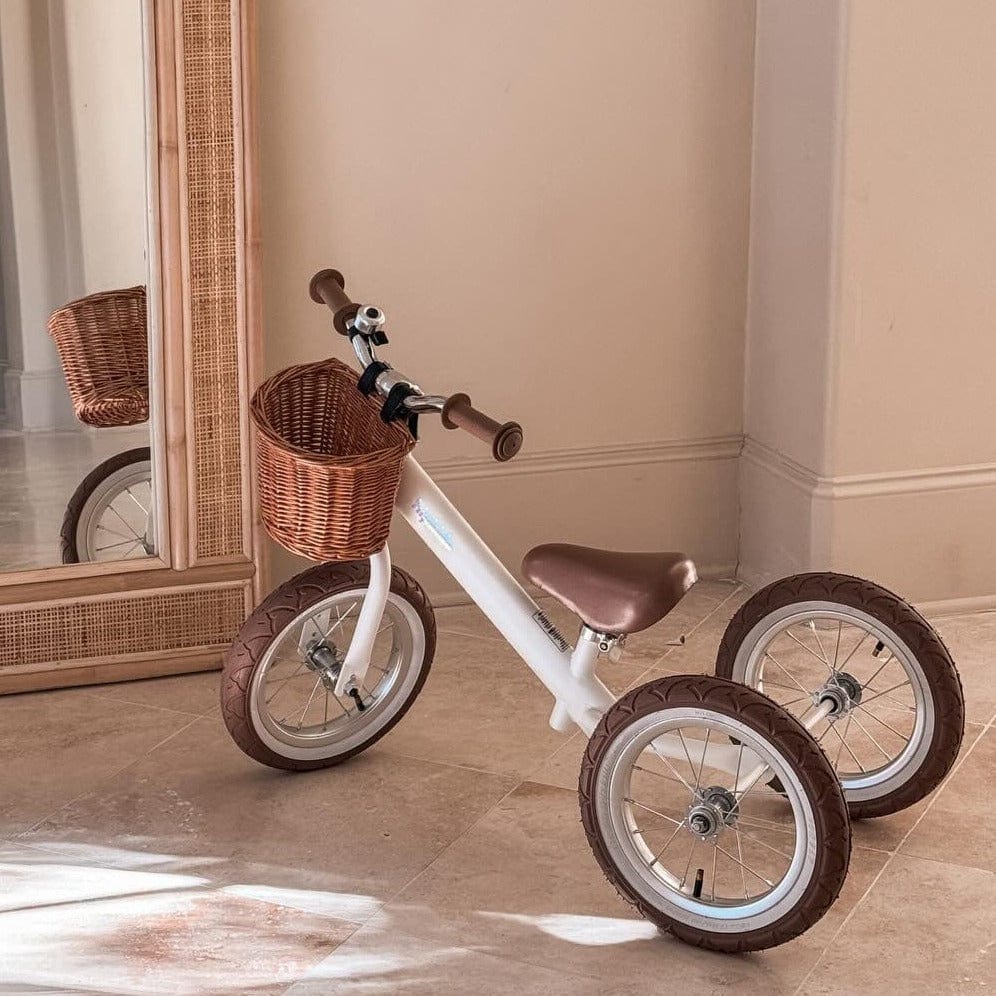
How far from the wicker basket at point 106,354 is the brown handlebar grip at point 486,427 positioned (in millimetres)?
998

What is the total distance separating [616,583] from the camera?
2320mm

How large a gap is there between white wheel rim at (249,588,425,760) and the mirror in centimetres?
52

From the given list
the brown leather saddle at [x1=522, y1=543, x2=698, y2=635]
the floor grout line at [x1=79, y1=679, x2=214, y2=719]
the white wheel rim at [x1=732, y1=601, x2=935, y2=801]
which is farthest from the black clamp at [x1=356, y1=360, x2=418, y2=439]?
the floor grout line at [x1=79, y1=679, x2=214, y2=719]

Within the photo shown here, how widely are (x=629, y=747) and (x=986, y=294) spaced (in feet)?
5.72

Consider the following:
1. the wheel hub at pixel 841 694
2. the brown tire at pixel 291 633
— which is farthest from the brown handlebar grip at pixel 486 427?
the wheel hub at pixel 841 694

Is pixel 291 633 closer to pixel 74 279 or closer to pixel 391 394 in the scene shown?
pixel 391 394

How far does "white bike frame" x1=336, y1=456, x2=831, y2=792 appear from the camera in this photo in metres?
2.47

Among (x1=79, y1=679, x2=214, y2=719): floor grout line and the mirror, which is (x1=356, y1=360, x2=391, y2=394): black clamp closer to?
the mirror

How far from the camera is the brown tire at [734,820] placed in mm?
2150

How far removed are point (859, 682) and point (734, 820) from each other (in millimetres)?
770

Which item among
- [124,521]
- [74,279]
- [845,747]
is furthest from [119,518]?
[845,747]

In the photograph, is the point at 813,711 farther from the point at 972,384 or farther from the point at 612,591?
the point at 972,384

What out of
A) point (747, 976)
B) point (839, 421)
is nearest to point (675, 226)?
point (839, 421)

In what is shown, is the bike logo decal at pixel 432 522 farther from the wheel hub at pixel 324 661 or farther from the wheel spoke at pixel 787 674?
the wheel spoke at pixel 787 674
